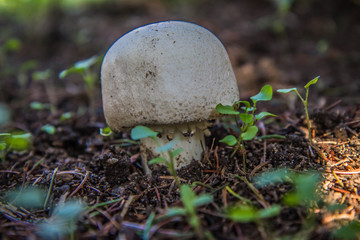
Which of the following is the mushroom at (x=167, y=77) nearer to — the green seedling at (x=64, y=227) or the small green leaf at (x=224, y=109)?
the small green leaf at (x=224, y=109)

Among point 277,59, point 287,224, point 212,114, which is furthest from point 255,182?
point 277,59

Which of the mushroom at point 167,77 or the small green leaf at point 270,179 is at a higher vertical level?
the mushroom at point 167,77

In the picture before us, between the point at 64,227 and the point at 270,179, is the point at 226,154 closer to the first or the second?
the point at 270,179

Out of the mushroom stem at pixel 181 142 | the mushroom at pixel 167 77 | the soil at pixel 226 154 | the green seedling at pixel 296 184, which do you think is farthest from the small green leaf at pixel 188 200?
the mushroom stem at pixel 181 142

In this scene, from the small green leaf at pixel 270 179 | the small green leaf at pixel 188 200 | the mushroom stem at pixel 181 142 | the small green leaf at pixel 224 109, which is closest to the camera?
the small green leaf at pixel 188 200

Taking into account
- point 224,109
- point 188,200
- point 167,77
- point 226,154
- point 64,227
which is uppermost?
point 167,77

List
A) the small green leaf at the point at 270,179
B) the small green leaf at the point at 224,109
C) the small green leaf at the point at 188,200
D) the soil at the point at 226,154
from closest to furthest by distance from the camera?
1. the small green leaf at the point at 188,200
2. the soil at the point at 226,154
3. the small green leaf at the point at 270,179
4. the small green leaf at the point at 224,109

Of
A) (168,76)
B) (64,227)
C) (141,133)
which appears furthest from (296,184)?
(64,227)
